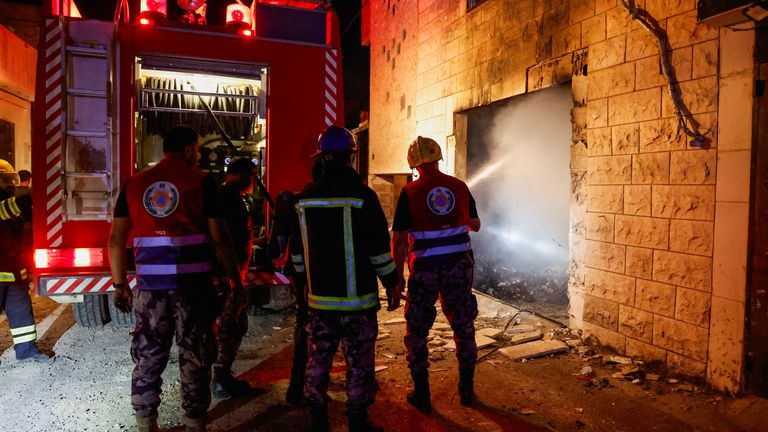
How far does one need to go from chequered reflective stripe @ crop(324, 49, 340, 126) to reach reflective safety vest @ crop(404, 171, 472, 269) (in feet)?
6.71

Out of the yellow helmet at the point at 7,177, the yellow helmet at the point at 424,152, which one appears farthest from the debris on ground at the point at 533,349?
the yellow helmet at the point at 7,177

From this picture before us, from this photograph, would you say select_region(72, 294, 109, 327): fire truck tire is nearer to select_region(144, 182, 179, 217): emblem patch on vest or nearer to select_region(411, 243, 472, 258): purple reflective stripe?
select_region(144, 182, 179, 217): emblem patch on vest

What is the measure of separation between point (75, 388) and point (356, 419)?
2550mm

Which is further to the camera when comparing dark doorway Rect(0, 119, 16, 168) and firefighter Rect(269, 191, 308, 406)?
dark doorway Rect(0, 119, 16, 168)

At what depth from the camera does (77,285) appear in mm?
4453

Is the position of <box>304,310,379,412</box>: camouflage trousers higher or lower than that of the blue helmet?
lower

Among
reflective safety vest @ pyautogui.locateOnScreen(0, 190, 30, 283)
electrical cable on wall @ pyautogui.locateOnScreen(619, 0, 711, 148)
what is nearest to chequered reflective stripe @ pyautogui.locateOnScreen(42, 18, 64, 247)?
reflective safety vest @ pyautogui.locateOnScreen(0, 190, 30, 283)

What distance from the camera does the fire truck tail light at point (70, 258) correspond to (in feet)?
14.8

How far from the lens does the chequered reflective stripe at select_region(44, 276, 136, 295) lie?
4.42 meters

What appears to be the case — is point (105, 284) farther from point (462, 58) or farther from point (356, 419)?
point (462, 58)

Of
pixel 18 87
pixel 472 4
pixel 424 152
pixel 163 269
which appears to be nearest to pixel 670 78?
pixel 424 152

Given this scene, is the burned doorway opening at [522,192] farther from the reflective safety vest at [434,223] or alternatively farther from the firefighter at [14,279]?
the firefighter at [14,279]

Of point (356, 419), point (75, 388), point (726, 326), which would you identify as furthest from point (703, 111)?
point (75, 388)

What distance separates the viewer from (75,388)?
4.13 meters
